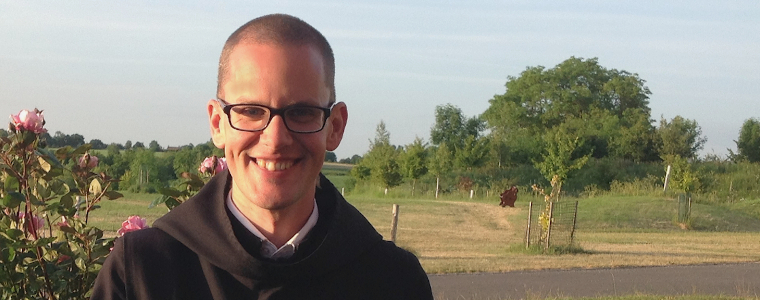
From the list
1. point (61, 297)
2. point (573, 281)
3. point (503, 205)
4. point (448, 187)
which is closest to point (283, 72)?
point (61, 297)

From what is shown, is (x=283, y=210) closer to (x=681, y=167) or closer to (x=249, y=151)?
(x=249, y=151)

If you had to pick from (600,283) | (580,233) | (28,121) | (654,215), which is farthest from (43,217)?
(654,215)

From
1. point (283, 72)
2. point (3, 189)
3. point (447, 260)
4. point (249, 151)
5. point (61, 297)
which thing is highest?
point (283, 72)

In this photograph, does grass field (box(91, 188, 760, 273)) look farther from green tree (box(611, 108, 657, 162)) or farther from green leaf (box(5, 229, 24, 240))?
green tree (box(611, 108, 657, 162))

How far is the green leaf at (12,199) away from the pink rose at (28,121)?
244 mm

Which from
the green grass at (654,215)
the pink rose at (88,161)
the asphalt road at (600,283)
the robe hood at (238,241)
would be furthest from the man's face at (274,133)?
the green grass at (654,215)

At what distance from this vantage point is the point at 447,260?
14.8 meters

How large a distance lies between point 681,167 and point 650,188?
332 centimetres

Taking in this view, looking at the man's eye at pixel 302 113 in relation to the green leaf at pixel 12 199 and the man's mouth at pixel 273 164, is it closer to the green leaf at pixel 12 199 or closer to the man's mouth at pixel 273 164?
the man's mouth at pixel 273 164

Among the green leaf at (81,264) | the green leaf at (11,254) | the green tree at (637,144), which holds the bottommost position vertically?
the green leaf at (81,264)

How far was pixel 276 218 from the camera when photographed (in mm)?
Answer: 1989

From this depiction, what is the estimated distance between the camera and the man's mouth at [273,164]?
1.93 meters

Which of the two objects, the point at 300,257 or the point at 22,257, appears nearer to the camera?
the point at 300,257

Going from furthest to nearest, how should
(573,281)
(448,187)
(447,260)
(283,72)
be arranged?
(448,187) → (447,260) → (573,281) → (283,72)
